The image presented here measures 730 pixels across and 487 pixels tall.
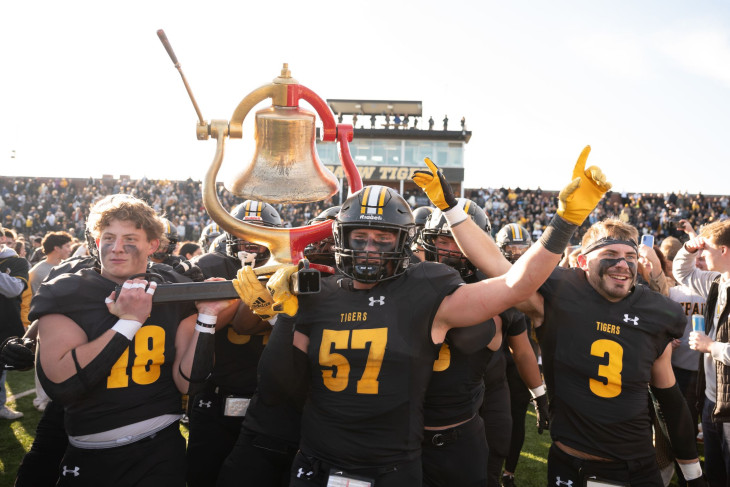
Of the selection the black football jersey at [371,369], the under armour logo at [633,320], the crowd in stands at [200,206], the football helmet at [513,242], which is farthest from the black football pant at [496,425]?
the crowd in stands at [200,206]

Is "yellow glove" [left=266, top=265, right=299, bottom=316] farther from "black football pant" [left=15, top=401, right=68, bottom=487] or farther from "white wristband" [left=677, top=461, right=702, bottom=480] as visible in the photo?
"white wristband" [left=677, top=461, right=702, bottom=480]

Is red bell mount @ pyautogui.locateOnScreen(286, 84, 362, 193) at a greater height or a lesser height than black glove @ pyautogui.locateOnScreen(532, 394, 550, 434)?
greater

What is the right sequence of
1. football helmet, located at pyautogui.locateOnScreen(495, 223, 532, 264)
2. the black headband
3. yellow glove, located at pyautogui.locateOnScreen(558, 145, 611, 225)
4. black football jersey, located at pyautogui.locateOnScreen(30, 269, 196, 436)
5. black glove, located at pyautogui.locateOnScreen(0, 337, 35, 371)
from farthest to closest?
1. football helmet, located at pyautogui.locateOnScreen(495, 223, 532, 264)
2. the black headband
3. black glove, located at pyautogui.locateOnScreen(0, 337, 35, 371)
4. black football jersey, located at pyautogui.locateOnScreen(30, 269, 196, 436)
5. yellow glove, located at pyautogui.locateOnScreen(558, 145, 611, 225)

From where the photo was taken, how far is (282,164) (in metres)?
2.49

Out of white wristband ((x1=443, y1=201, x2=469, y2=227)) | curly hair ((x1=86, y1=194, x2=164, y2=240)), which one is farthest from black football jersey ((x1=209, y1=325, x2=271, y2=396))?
white wristband ((x1=443, y1=201, x2=469, y2=227))

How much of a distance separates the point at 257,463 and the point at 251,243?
157 cm

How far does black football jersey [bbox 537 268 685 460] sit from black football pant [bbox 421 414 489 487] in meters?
0.52

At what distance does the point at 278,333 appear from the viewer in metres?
2.66

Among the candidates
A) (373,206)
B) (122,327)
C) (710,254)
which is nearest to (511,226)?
(710,254)

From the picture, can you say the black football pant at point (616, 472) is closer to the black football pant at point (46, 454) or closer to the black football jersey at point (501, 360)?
the black football jersey at point (501, 360)

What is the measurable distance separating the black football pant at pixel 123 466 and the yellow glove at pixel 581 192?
7.39ft

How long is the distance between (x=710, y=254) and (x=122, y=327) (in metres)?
4.21

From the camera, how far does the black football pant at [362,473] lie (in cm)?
240

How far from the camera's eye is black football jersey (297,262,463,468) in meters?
2.45
